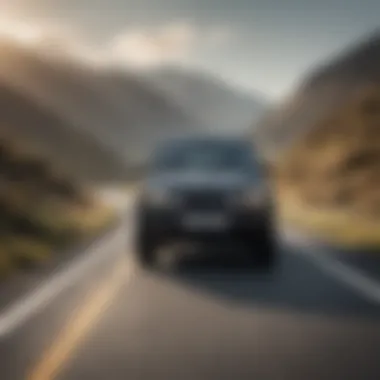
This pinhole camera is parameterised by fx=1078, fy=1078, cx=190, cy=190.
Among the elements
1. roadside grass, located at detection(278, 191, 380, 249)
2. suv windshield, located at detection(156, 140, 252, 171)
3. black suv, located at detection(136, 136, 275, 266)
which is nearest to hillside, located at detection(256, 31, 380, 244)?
roadside grass, located at detection(278, 191, 380, 249)

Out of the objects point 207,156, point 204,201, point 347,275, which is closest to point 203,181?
point 204,201

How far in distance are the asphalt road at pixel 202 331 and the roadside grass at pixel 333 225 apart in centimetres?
718

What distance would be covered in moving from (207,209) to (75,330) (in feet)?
17.7

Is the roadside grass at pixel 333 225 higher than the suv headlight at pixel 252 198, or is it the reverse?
the roadside grass at pixel 333 225

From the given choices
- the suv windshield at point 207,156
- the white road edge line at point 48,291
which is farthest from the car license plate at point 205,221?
the white road edge line at point 48,291

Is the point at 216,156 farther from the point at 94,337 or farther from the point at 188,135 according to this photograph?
the point at 94,337

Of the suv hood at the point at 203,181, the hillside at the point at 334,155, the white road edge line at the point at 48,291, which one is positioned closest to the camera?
the white road edge line at the point at 48,291

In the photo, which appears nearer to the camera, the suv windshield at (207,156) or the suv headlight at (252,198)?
the suv headlight at (252,198)

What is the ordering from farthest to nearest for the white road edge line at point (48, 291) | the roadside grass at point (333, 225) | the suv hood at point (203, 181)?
the roadside grass at point (333, 225) → the suv hood at point (203, 181) → the white road edge line at point (48, 291)

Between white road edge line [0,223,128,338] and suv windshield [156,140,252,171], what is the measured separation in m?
1.87

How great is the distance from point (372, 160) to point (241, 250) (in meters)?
32.8

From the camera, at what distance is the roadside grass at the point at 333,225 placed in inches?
835

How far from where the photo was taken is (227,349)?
8.28 meters

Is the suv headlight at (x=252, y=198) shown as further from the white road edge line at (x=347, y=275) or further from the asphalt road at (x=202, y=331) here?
the white road edge line at (x=347, y=275)
